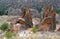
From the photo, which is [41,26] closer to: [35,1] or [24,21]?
[24,21]

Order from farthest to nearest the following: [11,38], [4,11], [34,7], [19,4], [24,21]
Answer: [19,4]
[34,7]
[4,11]
[24,21]
[11,38]

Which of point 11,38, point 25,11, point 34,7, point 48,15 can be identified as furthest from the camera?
point 34,7

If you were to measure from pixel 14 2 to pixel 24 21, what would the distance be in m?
19.5

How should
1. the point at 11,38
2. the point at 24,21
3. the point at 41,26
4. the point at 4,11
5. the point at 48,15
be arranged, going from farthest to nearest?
the point at 4,11 < the point at 24,21 < the point at 48,15 < the point at 41,26 < the point at 11,38

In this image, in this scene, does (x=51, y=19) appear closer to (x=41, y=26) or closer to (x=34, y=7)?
(x=41, y=26)

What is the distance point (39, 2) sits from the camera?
34875 millimetres

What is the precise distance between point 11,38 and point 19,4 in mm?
29183

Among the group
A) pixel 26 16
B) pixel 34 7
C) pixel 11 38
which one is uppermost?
pixel 11 38

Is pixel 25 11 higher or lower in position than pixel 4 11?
higher

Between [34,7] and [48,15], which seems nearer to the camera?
[48,15]

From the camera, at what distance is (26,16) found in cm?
1698

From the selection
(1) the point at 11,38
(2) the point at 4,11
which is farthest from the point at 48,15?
(2) the point at 4,11

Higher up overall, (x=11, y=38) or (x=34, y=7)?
(x=11, y=38)

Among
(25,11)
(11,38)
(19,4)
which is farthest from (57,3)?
(11,38)
